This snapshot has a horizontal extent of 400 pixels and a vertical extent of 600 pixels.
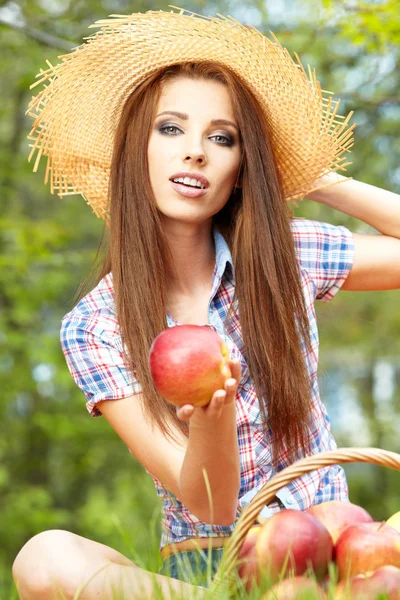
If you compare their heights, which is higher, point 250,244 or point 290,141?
point 290,141

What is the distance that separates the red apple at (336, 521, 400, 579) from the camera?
5.23ft

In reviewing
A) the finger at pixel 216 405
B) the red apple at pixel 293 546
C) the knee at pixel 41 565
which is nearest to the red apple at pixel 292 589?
the red apple at pixel 293 546

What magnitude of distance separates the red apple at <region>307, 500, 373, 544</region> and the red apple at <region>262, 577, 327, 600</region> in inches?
9.3

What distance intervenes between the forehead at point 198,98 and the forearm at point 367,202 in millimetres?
508

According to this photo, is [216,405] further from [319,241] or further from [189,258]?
[319,241]

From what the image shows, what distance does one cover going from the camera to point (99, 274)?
109 inches

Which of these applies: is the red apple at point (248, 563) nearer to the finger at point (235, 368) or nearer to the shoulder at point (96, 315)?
the finger at point (235, 368)

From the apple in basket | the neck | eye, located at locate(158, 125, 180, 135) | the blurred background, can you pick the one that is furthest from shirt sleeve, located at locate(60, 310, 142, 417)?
the blurred background

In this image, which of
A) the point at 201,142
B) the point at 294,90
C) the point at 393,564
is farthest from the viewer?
the point at 294,90

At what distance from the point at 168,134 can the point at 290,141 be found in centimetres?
51

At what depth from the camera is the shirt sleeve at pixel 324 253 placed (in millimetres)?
2711

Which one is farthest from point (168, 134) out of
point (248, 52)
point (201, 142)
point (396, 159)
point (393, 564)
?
point (396, 159)

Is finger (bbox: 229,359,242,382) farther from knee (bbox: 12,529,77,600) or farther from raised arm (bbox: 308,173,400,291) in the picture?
raised arm (bbox: 308,173,400,291)

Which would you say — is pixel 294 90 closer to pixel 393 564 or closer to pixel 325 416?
pixel 325 416
